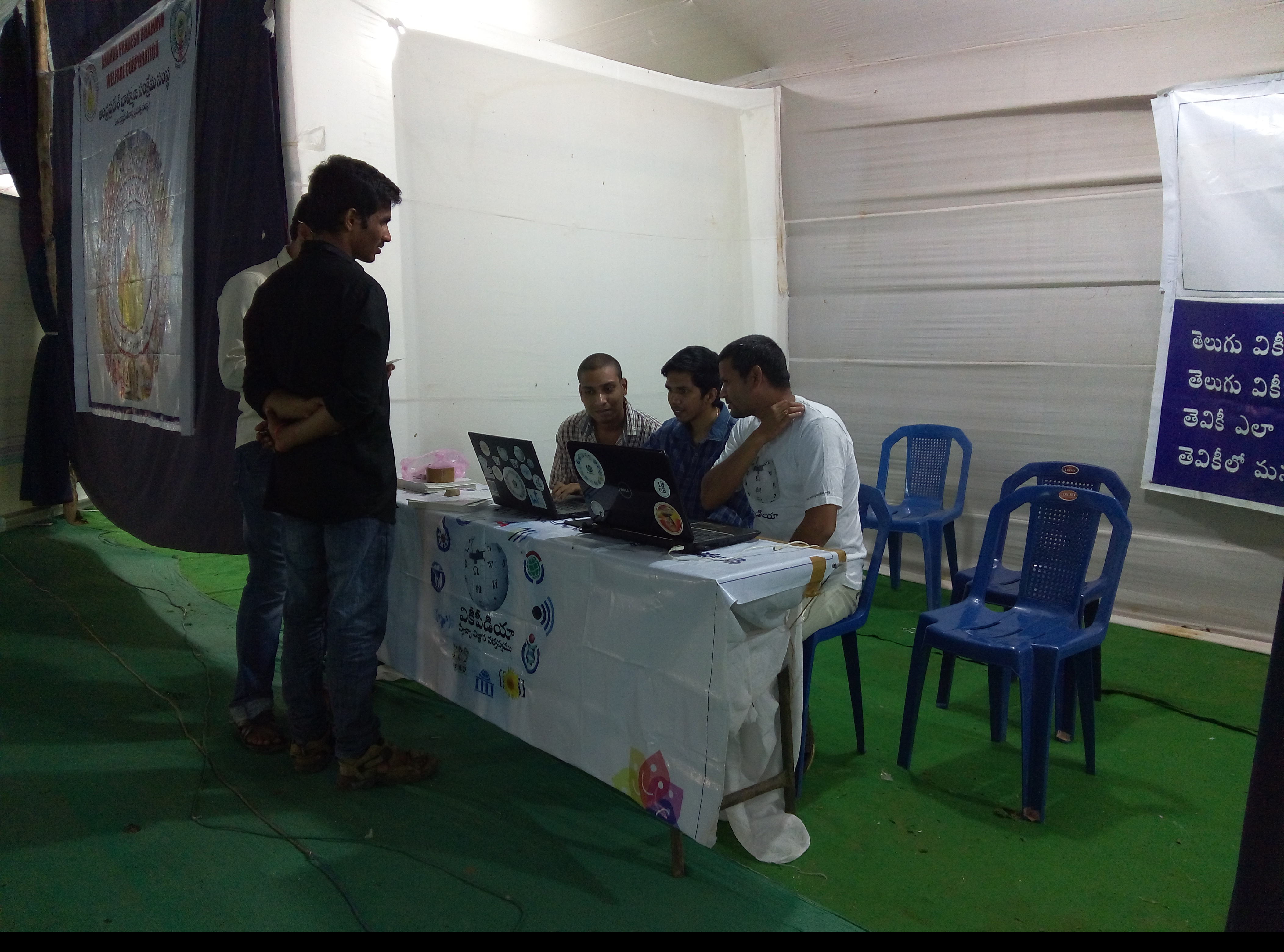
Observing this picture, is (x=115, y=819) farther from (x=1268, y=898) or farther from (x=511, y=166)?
(x=511, y=166)

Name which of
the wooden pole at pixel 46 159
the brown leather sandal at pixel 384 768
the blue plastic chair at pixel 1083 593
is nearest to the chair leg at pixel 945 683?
the blue plastic chair at pixel 1083 593

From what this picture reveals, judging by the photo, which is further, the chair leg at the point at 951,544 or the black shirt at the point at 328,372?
the chair leg at the point at 951,544

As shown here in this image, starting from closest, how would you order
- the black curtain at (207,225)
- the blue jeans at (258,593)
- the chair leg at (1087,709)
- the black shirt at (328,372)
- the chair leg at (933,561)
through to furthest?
the black shirt at (328,372)
the chair leg at (1087,709)
the blue jeans at (258,593)
the black curtain at (207,225)
the chair leg at (933,561)

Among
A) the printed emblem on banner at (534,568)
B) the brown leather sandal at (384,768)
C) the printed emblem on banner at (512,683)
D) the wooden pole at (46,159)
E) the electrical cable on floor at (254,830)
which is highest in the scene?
the wooden pole at (46,159)

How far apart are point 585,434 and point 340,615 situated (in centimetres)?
113

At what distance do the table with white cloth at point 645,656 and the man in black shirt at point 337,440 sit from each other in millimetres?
295

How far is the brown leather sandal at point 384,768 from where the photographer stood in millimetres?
2229

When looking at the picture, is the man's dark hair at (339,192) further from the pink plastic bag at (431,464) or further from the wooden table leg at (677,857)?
the wooden table leg at (677,857)

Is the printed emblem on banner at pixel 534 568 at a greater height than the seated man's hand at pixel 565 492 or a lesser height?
lesser

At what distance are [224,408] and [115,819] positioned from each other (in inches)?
69.9

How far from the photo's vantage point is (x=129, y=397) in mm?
4062

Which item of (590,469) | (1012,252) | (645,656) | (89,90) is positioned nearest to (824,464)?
(590,469)

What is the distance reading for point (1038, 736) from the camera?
2.12m

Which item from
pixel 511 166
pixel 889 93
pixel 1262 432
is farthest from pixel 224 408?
pixel 1262 432
